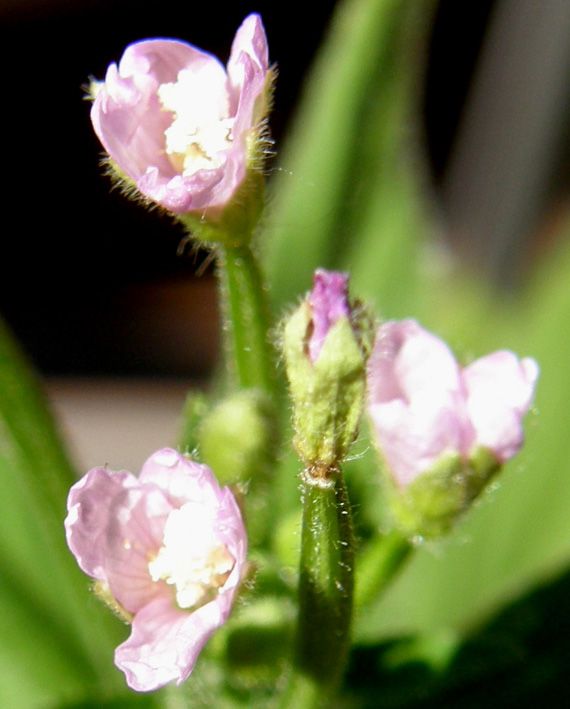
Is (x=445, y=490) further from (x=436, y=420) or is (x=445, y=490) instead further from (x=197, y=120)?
(x=197, y=120)

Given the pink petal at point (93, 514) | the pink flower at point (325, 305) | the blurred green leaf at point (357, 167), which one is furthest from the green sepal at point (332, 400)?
the blurred green leaf at point (357, 167)

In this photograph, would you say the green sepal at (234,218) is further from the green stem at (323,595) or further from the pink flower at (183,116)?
the green stem at (323,595)

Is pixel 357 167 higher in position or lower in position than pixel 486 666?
higher

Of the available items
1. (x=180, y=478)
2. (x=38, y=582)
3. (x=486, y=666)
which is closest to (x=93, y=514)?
(x=180, y=478)

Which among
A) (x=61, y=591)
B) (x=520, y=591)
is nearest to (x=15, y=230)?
(x=61, y=591)

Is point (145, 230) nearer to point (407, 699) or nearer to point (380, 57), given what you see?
point (380, 57)

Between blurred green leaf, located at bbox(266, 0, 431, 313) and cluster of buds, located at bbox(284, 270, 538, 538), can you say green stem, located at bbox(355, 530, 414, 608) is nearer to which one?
cluster of buds, located at bbox(284, 270, 538, 538)
